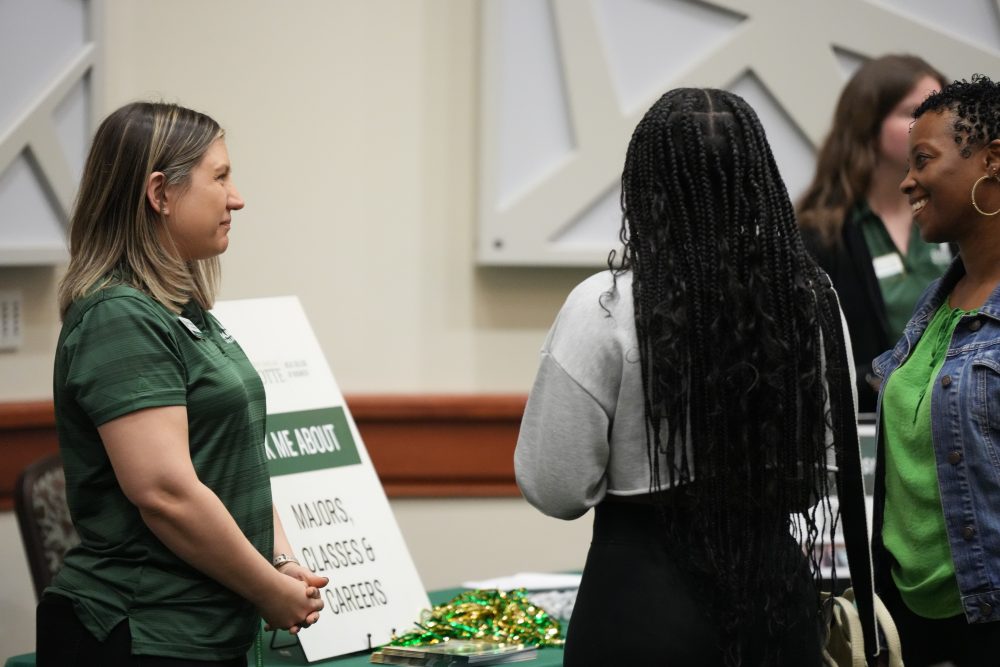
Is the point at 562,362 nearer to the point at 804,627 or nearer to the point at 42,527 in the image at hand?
the point at 804,627

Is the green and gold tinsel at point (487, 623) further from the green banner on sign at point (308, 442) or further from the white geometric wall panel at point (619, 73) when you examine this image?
the white geometric wall panel at point (619, 73)

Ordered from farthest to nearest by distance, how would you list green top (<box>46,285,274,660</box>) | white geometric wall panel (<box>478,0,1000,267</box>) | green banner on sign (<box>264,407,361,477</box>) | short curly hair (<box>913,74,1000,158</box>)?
white geometric wall panel (<box>478,0,1000,267</box>) → green banner on sign (<box>264,407,361,477</box>) → short curly hair (<box>913,74,1000,158</box>) → green top (<box>46,285,274,660</box>)

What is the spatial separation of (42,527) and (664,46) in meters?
2.29

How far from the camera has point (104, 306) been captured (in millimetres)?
1666

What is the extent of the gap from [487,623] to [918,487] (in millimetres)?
932

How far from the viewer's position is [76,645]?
167cm

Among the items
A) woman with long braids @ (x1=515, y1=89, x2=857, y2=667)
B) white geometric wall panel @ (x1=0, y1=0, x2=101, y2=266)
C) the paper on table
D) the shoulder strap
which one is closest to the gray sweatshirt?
woman with long braids @ (x1=515, y1=89, x2=857, y2=667)

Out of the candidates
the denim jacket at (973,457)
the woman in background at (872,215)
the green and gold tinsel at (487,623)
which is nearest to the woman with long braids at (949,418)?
the denim jacket at (973,457)

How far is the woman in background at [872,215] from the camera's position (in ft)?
9.50

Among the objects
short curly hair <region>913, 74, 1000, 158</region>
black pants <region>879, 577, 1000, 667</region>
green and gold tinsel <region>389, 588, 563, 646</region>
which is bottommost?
green and gold tinsel <region>389, 588, 563, 646</region>

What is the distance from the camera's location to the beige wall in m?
3.39

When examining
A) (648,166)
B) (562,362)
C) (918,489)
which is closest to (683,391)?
(562,362)

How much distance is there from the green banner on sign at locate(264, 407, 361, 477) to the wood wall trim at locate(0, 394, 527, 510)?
0.93m

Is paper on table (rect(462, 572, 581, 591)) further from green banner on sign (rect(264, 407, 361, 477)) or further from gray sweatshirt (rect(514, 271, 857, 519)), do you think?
gray sweatshirt (rect(514, 271, 857, 519))
